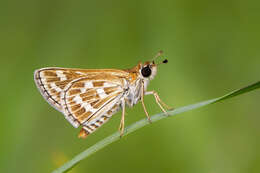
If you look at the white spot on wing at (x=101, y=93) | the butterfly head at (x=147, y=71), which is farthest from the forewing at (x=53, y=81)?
the butterfly head at (x=147, y=71)

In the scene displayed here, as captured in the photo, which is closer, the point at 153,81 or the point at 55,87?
the point at 55,87

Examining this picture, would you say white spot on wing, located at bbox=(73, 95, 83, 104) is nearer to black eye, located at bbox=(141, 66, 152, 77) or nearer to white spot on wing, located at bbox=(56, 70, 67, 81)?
white spot on wing, located at bbox=(56, 70, 67, 81)

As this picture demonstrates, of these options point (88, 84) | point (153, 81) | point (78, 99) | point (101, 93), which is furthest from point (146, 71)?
point (153, 81)

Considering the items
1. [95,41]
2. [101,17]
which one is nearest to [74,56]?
[95,41]

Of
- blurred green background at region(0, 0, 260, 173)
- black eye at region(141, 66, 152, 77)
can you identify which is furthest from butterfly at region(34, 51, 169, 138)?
blurred green background at region(0, 0, 260, 173)

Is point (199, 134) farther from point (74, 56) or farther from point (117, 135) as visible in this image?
point (74, 56)

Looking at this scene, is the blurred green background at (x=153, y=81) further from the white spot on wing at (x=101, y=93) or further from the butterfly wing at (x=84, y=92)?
the white spot on wing at (x=101, y=93)

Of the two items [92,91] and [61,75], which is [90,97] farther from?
[61,75]
